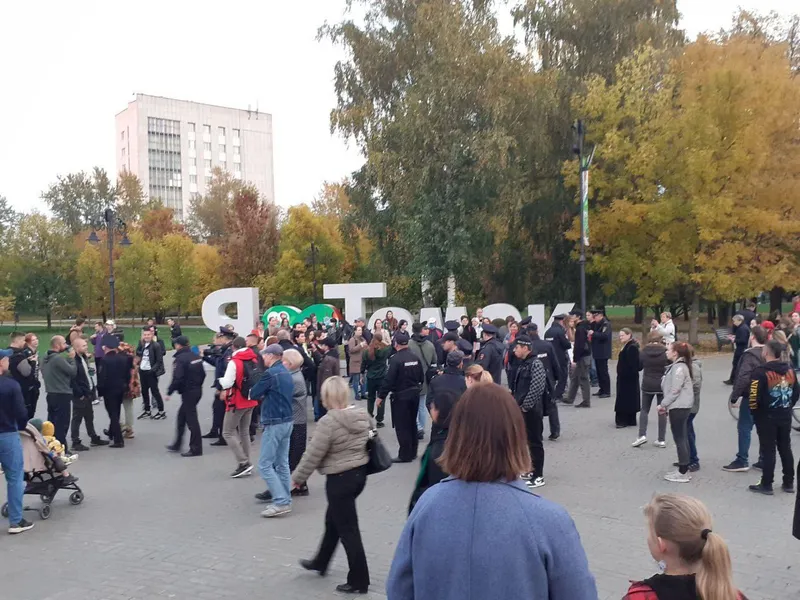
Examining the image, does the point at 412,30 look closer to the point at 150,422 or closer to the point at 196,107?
the point at 150,422

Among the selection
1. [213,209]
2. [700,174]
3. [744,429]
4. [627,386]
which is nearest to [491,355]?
[627,386]

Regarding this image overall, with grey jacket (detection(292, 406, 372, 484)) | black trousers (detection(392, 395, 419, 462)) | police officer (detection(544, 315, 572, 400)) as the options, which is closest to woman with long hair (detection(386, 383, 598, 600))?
grey jacket (detection(292, 406, 372, 484))

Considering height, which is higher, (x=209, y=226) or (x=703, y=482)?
(x=209, y=226)

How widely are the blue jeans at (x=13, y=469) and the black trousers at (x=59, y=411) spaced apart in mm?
3453

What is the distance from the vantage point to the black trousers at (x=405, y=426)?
10.4 metres

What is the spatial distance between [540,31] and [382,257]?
12.4 meters

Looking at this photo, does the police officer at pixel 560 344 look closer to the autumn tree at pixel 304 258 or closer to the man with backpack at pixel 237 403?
the man with backpack at pixel 237 403

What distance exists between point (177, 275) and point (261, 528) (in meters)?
46.4

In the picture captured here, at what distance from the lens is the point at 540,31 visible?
32.5 m

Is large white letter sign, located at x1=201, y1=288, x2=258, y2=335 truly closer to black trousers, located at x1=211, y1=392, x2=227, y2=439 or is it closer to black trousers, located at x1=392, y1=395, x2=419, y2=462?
black trousers, located at x1=211, y1=392, x2=227, y2=439

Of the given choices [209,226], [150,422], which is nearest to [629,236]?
[150,422]

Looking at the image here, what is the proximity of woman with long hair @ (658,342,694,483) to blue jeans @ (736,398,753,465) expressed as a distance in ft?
2.46

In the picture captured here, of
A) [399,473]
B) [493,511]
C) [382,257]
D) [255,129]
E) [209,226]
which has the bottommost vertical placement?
[399,473]

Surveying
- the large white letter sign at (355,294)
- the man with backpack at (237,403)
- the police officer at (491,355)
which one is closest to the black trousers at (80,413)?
the man with backpack at (237,403)
